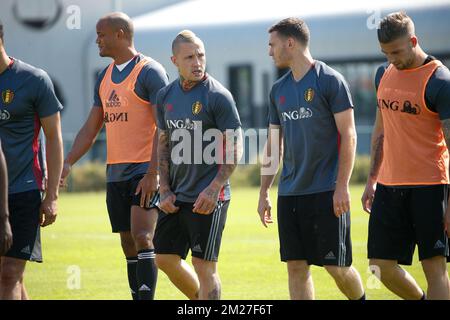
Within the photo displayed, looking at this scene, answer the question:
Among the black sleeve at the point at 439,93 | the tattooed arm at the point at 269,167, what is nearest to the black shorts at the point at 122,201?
the tattooed arm at the point at 269,167

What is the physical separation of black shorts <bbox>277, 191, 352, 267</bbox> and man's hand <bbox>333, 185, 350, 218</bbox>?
4.7 inches

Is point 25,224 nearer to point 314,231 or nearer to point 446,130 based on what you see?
point 314,231

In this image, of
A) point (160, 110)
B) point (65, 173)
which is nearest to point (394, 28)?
point (160, 110)

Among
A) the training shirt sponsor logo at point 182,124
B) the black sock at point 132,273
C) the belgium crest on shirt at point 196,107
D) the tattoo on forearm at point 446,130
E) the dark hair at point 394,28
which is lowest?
the black sock at point 132,273

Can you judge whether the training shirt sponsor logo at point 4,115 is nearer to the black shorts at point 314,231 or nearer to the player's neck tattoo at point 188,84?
the player's neck tattoo at point 188,84

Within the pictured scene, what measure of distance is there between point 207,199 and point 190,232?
0.41m

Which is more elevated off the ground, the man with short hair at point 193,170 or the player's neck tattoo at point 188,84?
the player's neck tattoo at point 188,84

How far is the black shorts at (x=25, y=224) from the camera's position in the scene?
7.65 meters

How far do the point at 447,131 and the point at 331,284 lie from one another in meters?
4.08

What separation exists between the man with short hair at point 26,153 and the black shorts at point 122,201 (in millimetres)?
1232

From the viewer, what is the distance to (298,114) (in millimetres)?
7859

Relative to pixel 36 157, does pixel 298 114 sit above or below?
above
